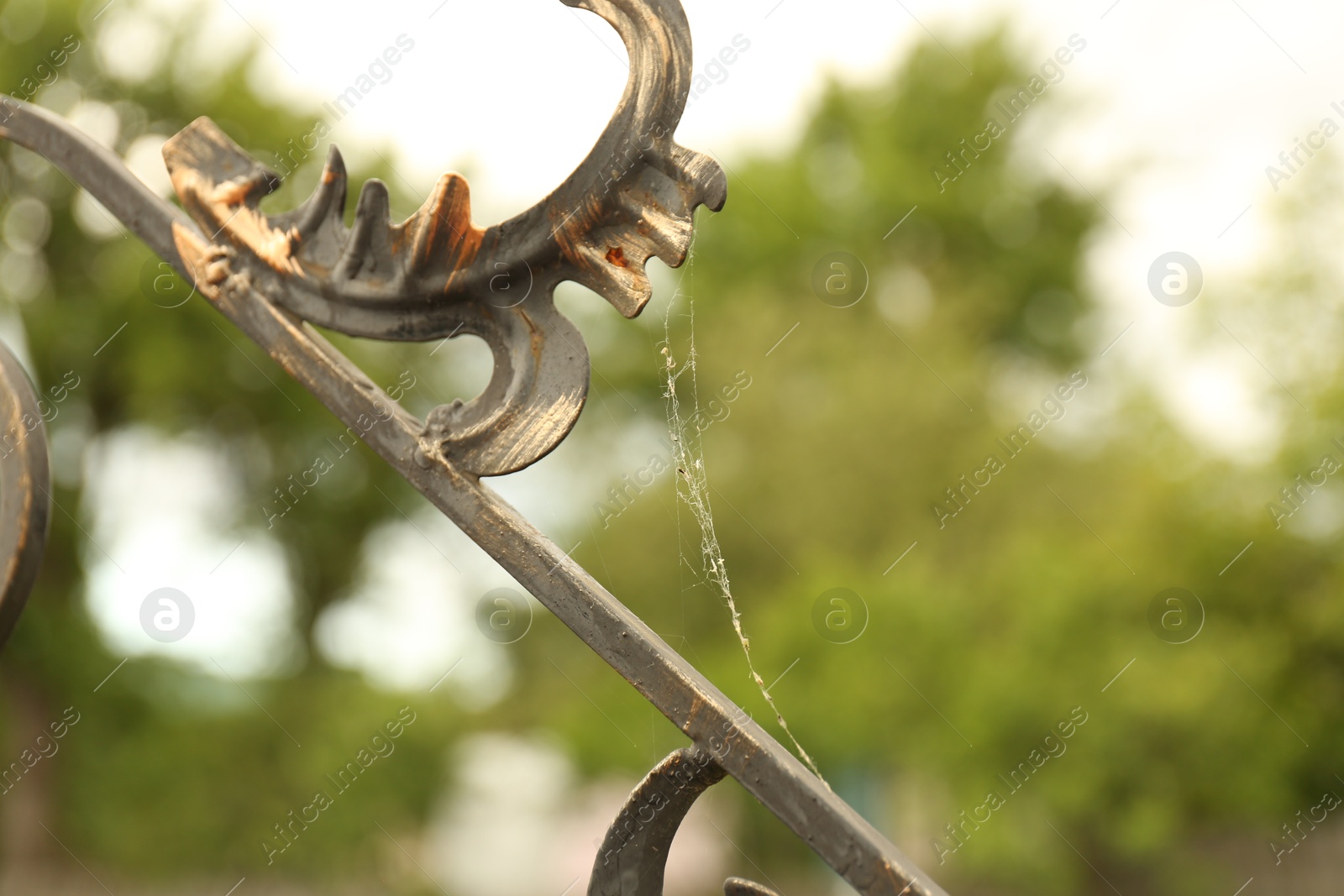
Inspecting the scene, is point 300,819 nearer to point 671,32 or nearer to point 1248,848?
point 1248,848

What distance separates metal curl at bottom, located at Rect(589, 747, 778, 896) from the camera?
3.71 ft

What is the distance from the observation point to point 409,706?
40.0 feet

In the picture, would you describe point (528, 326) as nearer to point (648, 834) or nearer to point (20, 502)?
point (648, 834)

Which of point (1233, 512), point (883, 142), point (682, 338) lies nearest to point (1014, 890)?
point (1233, 512)

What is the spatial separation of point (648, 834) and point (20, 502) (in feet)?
2.80

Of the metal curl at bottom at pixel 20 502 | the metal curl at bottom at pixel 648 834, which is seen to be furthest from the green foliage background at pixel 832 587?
the metal curl at bottom at pixel 648 834

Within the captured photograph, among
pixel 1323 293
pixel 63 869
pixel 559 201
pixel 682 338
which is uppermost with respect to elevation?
pixel 1323 293

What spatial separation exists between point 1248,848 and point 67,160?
11204mm

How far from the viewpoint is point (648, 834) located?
3.73 feet

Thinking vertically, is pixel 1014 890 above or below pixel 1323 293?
below

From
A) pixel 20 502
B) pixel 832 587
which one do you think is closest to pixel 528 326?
pixel 20 502

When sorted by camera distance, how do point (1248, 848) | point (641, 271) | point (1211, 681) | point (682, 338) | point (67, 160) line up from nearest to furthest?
point (641, 271)
point (67, 160)
point (1211, 681)
point (1248, 848)
point (682, 338)

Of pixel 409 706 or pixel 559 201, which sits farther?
pixel 409 706

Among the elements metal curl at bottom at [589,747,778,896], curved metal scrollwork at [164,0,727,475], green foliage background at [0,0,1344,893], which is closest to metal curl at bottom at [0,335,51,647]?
curved metal scrollwork at [164,0,727,475]
